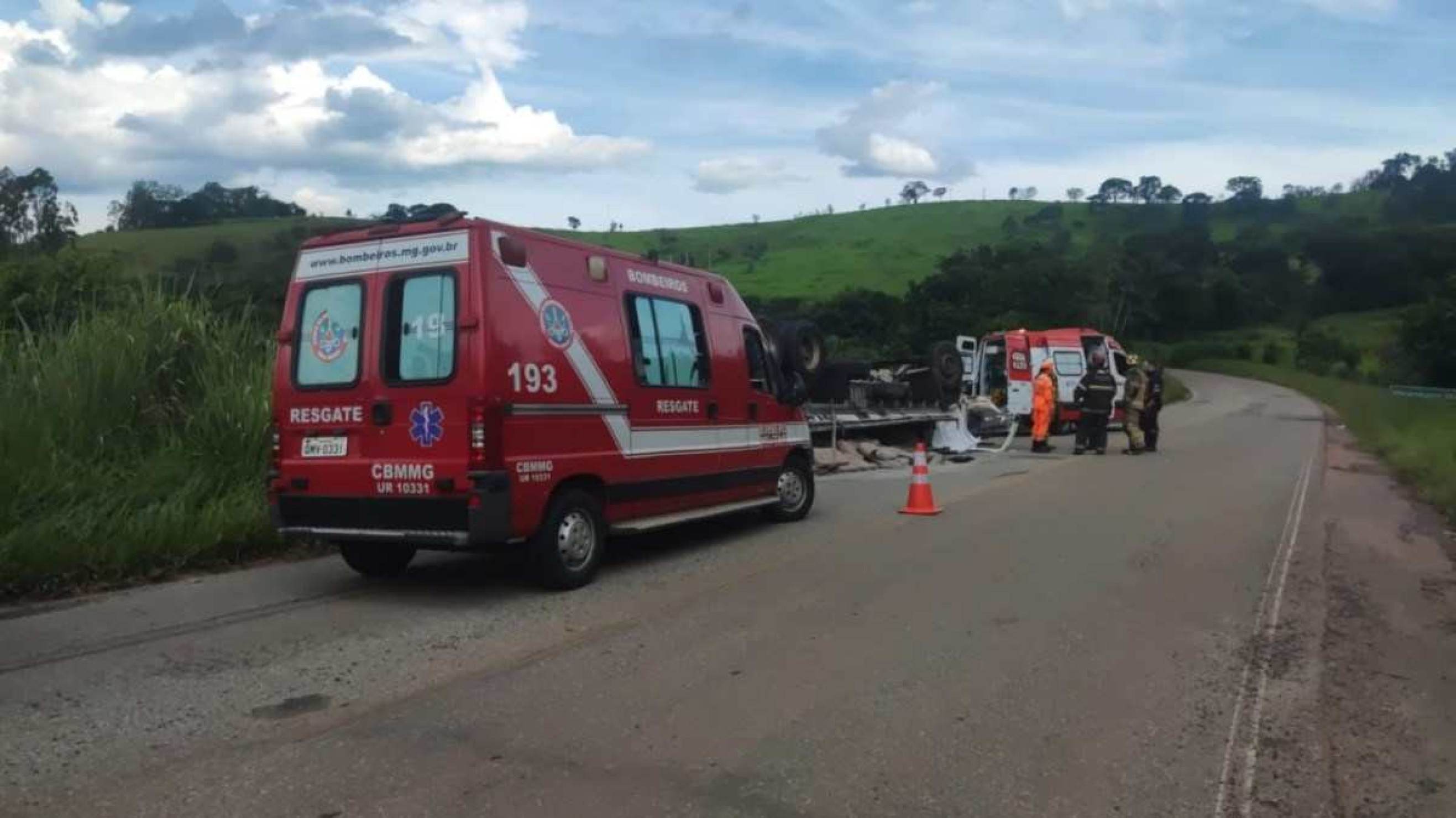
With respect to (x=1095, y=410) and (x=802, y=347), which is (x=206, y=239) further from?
(x=1095, y=410)

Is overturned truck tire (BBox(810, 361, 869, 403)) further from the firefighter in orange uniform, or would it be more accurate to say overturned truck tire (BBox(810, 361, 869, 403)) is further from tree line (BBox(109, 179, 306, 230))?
tree line (BBox(109, 179, 306, 230))

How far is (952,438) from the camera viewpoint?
20844 millimetres

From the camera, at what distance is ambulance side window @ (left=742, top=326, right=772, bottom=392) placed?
Answer: 10.3 m

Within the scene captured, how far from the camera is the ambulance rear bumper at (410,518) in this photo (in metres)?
6.96

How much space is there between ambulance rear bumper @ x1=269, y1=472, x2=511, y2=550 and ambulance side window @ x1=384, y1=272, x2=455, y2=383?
0.78 metres

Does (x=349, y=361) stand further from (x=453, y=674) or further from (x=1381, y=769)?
(x=1381, y=769)

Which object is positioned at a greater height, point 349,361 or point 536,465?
point 349,361

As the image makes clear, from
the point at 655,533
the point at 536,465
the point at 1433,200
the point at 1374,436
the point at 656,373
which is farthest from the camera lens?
the point at 1433,200

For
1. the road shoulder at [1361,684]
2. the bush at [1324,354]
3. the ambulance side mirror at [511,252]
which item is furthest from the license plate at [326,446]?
the bush at [1324,354]

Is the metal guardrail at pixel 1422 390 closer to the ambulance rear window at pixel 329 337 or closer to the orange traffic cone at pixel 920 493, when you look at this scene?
the orange traffic cone at pixel 920 493

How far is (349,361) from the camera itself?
755 centimetres

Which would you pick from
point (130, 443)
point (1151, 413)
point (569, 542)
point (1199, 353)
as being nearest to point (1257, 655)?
point (569, 542)

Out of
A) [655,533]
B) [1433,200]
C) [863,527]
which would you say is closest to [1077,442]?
[863,527]

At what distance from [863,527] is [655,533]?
2.00 meters
